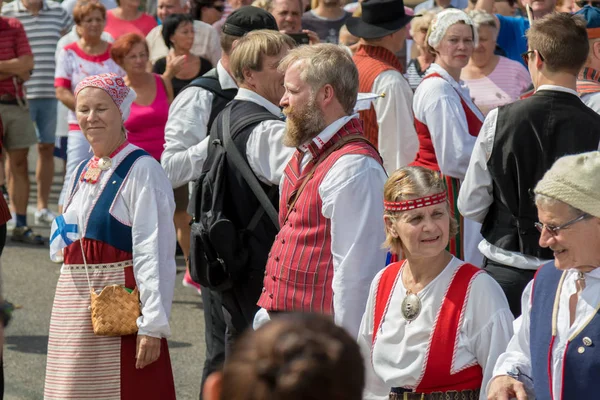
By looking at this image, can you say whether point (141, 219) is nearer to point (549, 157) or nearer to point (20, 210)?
point (549, 157)

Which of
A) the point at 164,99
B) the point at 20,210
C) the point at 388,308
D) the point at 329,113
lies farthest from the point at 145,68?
the point at 388,308

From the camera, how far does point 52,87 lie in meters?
10.4

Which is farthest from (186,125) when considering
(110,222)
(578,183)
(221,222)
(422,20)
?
(422,20)

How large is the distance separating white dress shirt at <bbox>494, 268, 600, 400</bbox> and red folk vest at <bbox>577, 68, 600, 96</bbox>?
1.96m

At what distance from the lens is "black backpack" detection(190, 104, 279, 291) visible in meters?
4.65

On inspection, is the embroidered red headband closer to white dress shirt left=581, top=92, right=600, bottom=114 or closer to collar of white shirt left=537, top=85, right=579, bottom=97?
collar of white shirt left=537, top=85, right=579, bottom=97

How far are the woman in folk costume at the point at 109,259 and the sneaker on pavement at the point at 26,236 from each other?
5287 millimetres

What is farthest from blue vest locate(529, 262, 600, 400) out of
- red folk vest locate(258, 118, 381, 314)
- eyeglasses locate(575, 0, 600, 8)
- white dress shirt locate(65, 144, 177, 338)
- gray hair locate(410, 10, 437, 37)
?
gray hair locate(410, 10, 437, 37)

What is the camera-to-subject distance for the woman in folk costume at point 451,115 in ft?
17.8

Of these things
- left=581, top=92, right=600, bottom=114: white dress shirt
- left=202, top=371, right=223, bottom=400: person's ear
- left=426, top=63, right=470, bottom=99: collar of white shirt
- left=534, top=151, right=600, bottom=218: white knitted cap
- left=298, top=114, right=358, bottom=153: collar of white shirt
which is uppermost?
left=202, top=371, right=223, bottom=400: person's ear

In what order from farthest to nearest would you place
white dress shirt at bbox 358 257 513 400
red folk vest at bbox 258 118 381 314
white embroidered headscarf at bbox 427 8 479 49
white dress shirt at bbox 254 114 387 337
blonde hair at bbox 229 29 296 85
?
white embroidered headscarf at bbox 427 8 479 49
blonde hair at bbox 229 29 296 85
red folk vest at bbox 258 118 381 314
white dress shirt at bbox 254 114 387 337
white dress shirt at bbox 358 257 513 400

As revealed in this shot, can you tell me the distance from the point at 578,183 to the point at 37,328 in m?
5.11

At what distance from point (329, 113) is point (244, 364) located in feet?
7.49

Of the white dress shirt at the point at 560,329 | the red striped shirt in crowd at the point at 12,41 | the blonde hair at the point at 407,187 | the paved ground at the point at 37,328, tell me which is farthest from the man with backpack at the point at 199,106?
the red striped shirt in crowd at the point at 12,41
